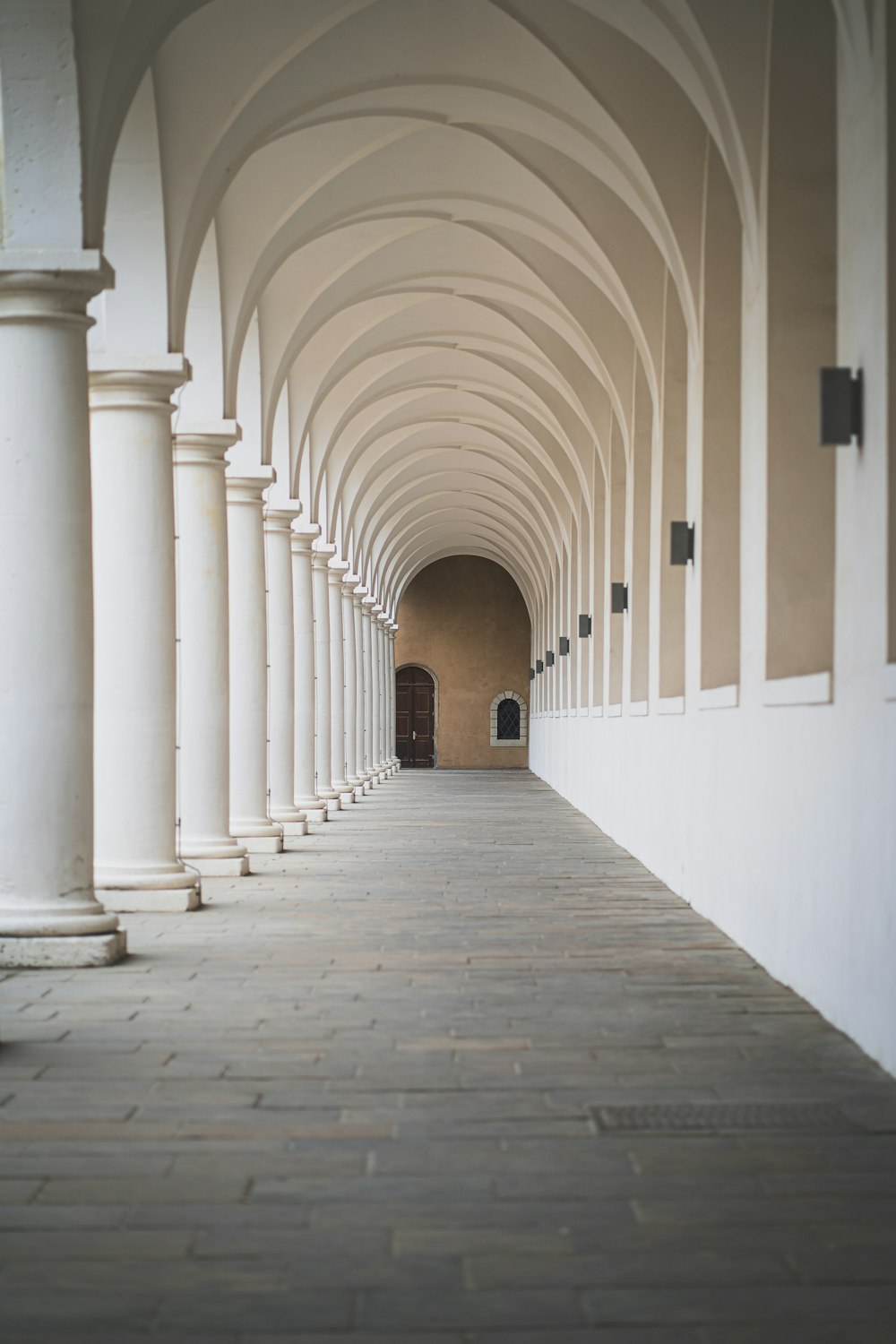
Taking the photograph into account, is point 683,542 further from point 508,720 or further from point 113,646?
point 508,720

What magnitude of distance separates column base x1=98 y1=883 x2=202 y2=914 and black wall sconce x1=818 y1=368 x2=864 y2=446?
17.5ft

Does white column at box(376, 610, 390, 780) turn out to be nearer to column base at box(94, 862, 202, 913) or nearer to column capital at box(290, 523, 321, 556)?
column capital at box(290, 523, 321, 556)

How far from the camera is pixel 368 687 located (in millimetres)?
33031

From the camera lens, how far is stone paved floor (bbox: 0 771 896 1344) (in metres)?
3.19

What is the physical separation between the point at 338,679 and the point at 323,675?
11.1ft

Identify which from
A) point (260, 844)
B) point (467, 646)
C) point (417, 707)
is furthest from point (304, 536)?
point (417, 707)

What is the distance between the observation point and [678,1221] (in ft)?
12.1

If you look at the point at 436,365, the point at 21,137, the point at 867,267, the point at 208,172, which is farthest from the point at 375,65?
the point at 436,365

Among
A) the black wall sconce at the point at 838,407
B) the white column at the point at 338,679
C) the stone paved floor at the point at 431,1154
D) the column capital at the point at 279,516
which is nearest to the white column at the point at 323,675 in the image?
the white column at the point at 338,679

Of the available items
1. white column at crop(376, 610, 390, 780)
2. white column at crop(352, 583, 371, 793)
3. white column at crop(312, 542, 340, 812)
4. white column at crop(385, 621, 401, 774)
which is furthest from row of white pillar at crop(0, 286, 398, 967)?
white column at crop(385, 621, 401, 774)

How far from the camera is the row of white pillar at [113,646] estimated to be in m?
7.63

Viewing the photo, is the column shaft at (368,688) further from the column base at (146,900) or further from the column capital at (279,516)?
the column base at (146,900)

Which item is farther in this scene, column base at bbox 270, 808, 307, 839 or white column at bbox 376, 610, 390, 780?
white column at bbox 376, 610, 390, 780

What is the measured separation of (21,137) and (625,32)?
4.03 meters
